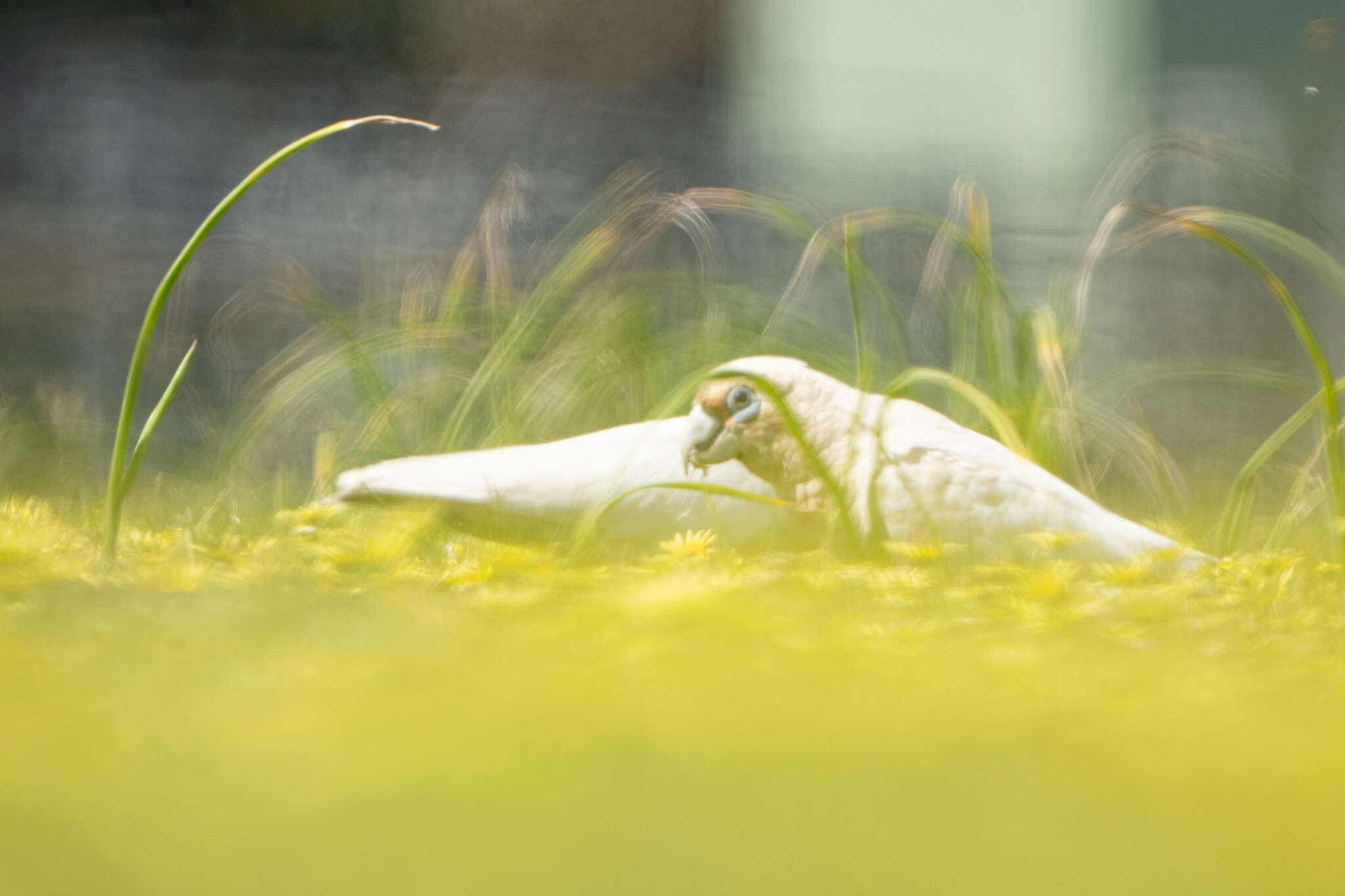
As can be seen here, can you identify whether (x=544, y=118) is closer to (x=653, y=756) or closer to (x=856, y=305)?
(x=856, y=305)

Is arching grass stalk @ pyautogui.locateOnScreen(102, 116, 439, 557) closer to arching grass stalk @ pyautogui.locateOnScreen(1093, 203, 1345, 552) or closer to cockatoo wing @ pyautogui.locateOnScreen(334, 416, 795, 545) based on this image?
cockatoo wing @ pyautogui.locateOnScreen(334, 416, 795, 545)

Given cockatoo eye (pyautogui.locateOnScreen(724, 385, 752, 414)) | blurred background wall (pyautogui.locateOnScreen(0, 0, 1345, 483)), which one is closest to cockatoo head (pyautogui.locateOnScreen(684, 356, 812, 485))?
cockatoo eye (pyautogui.locateOnScreen(724, 385, 752, 414))

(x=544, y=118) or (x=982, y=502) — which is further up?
(x=544, y=118)

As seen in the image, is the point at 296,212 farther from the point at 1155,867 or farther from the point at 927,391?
the point at 1155,867

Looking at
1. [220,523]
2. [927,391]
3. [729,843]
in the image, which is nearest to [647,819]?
[729,843]

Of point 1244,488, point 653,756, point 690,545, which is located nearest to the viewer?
point 653,756

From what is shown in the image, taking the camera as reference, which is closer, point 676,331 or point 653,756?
point 653,756

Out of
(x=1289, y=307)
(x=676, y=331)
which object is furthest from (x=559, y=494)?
(x=1289, y=307)

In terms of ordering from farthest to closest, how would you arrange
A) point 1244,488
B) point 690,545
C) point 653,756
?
point 1244,488 < point 690,545 < point 653,756

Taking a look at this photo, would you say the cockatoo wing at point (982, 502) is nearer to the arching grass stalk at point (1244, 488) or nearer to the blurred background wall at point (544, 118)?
the arching grass stalk at point (1244, 488)

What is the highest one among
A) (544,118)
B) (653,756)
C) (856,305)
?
(544,118)
